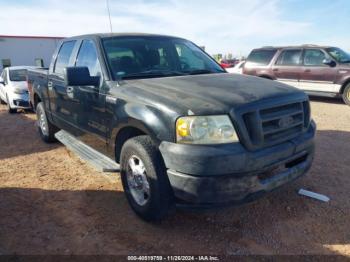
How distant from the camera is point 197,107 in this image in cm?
271

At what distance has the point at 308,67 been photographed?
11016 millimetres

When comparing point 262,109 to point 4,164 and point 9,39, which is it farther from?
point 9,39

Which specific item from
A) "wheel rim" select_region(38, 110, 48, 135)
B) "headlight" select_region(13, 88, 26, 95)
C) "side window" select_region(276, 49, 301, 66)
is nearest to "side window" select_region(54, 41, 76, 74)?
"wheel rim" select_region(38, 110, 48, 135)

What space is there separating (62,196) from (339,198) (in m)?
3.32

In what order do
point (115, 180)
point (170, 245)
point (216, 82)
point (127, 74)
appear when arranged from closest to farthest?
point (170, 245) → point (216, 82) → point (127, 74) → point (115, 180)

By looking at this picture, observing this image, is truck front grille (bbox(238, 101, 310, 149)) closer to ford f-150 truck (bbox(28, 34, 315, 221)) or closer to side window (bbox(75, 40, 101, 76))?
ford f-150 truck (bbox(28, 34, 315, 221))

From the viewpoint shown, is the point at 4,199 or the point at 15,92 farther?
the point at 15,92

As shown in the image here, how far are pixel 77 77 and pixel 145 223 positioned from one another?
1.72 metres

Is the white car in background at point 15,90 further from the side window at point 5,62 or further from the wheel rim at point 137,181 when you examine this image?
the side window at point 5,62

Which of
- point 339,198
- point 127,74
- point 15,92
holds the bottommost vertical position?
point 339,198

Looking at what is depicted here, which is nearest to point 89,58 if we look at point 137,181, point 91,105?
point 91,105

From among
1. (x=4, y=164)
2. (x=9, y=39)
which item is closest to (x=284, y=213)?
(x=4, y=164)

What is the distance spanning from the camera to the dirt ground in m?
2.95

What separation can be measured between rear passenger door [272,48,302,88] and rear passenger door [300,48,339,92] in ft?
0.67
